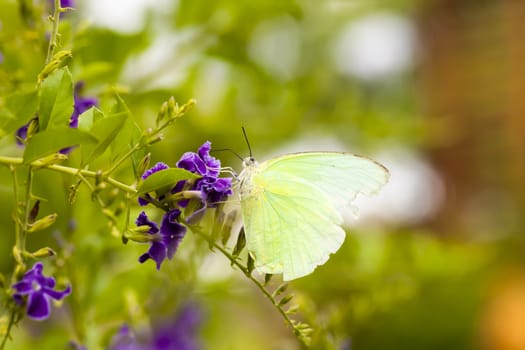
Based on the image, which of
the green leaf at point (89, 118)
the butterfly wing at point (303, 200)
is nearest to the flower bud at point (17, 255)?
the green leaf at point (89, 118)

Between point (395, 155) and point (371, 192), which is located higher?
point (395, 155)

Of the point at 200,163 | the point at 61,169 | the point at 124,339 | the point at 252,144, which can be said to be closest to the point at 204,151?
the point at 200,163

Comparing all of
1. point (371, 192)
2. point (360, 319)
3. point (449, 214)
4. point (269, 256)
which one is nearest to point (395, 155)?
point (360, 319)

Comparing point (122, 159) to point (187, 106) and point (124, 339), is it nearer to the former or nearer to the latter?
point (187, 106)

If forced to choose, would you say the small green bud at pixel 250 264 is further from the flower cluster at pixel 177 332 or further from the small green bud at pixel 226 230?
the flower cluster at pixel 177 332

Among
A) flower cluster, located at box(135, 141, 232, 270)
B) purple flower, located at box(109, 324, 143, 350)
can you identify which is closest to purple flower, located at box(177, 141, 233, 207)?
flower cluster, located at box(135, 141, 232, 270)

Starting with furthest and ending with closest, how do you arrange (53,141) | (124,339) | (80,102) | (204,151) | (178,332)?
(178,332)
(124,339)
(80,102)
(204,151)
(53,141)

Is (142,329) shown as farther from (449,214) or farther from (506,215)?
(449,214)
